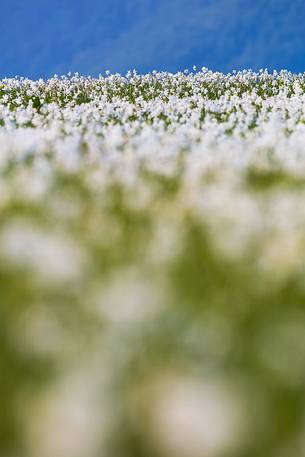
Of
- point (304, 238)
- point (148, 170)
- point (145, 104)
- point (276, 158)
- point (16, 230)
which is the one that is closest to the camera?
point (16, 230)

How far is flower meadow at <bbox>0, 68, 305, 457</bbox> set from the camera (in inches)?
108

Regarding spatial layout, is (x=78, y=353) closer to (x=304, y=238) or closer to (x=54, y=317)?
(x=54, y=317)

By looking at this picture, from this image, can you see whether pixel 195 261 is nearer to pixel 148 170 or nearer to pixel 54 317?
pixel 54 317

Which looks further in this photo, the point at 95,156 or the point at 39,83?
the point at 39,83

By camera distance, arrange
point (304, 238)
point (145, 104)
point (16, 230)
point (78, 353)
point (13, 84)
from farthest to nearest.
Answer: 1. point (13, 84)
2. point (145, 104)
3. point (304, 238)
4. point (16, 230)
5. point (78, 353)

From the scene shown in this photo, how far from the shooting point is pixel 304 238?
213 inches

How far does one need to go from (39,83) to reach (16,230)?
909 inches

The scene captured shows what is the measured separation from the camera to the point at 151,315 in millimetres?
3469

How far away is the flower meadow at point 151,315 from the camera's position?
9.04 feet

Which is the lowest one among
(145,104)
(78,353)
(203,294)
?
(78,353)

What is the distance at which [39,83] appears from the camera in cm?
2702

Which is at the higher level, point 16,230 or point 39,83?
point 39,83

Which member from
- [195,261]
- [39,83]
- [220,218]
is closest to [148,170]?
[220,218]

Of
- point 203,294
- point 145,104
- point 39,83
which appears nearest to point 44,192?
point 203,294
